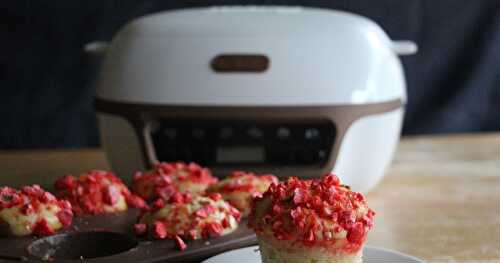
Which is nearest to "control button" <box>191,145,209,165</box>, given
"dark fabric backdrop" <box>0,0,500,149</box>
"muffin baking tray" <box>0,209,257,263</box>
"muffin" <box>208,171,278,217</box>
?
"muffin" <box>208,171,278,217</box>

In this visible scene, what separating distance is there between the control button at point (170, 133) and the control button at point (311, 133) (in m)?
0.21

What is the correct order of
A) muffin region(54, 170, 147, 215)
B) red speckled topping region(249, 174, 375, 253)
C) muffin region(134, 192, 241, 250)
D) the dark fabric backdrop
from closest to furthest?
red speckled topping region(249, 174, 375, 253)
muffin region(134, 192, 241, 250)
muffin region(54, 170, 147, 215)
the dark fabric backdrop

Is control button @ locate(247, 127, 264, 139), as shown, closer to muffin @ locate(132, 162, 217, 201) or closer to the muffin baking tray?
muffin @ locate(132, 162, 217, 201)

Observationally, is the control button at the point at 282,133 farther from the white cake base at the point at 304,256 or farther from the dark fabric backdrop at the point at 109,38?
the dark fabric backdrop at the point at 109,38

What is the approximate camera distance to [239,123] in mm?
1545

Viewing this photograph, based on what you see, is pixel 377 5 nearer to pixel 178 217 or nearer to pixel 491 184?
pixel 491 184

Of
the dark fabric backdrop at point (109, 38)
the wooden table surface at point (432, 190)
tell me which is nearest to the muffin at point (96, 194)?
the wooden table surface at point (432, 190)

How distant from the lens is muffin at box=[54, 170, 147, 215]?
126 centimetres

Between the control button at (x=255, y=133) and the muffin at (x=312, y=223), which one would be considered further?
the control button at (x=255, y=133)

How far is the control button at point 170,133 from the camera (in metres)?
1.57

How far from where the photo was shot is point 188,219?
44.9 inches

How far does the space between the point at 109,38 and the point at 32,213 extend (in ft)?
3.51

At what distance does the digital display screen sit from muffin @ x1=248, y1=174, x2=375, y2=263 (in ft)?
1.78

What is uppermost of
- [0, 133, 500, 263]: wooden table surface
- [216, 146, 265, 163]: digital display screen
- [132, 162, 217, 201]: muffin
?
[132, 162, 217, 201]: muffin
